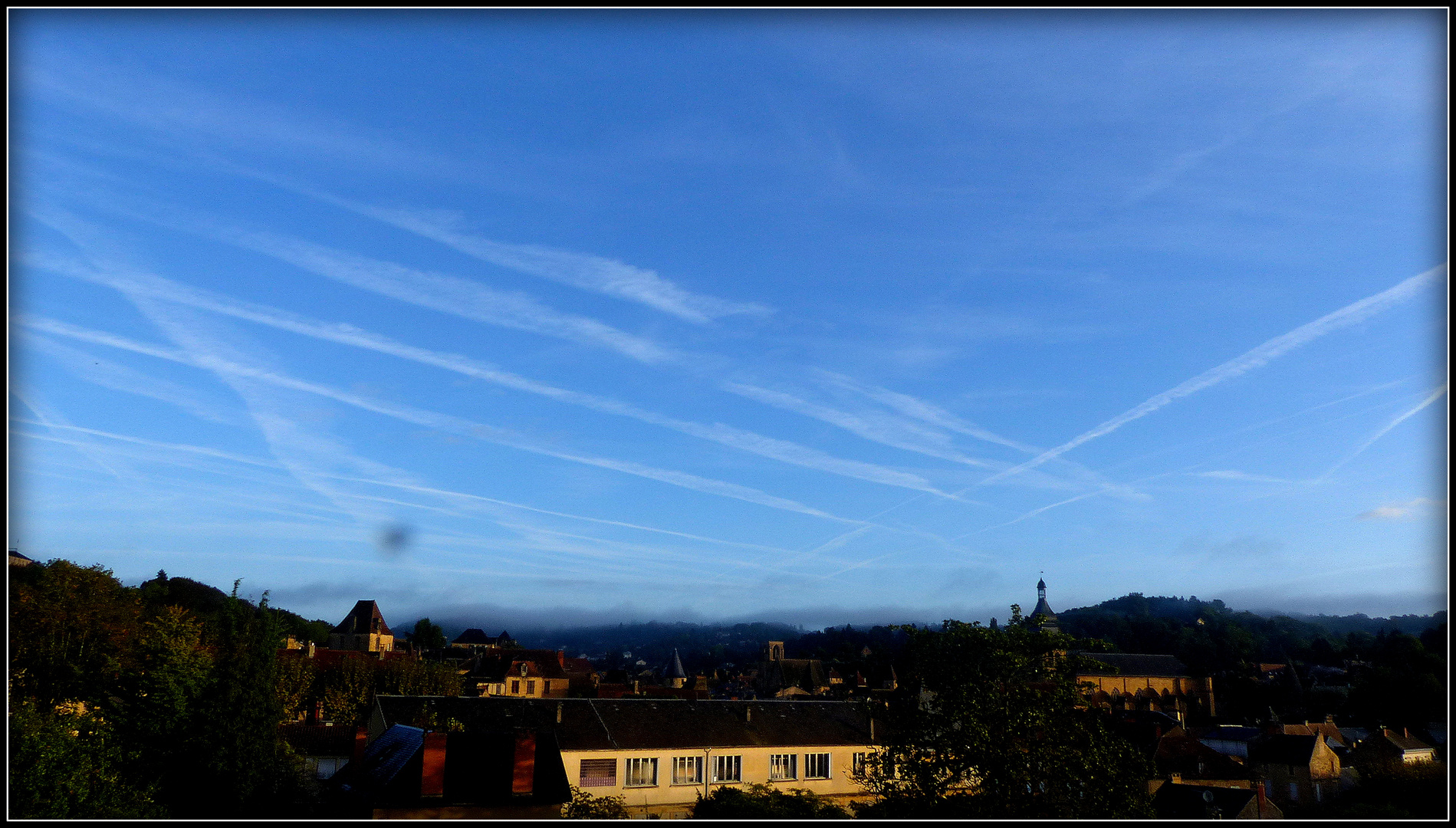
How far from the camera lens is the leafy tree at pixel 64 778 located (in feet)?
75.2

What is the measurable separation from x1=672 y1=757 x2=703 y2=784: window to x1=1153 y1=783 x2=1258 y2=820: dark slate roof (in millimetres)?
20567

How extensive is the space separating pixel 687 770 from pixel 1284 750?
4991cm

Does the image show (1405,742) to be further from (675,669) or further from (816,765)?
(675,669)

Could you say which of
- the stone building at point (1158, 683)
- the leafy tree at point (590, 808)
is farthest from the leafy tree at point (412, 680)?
the stone building at point (1158, 683)

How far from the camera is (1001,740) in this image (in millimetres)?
23719

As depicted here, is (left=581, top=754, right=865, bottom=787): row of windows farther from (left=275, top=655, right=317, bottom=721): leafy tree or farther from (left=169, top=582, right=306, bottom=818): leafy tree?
(left=275, top=655, right=317, bottom=721): leafy tree

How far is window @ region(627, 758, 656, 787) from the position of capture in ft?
131

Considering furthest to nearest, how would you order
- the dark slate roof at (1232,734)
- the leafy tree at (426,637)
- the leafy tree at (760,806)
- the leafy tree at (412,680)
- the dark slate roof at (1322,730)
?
the leafy tree at (426,637), the dark slate roof at (1322,730), the dark slate roof at (1232,734), the leafy tree at (412,680), the leafy tree at (760,806)

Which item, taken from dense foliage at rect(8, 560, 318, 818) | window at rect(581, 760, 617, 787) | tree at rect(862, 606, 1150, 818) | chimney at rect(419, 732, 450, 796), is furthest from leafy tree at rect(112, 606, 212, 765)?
tree at rect(862, 606, 1150, 818)

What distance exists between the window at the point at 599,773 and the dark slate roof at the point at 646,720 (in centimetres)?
64

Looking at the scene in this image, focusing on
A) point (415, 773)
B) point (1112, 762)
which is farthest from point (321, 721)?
point (1112, 762)

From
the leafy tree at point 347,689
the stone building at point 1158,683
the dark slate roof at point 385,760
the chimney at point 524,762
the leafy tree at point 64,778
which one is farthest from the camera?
the stone building at point 1158,683

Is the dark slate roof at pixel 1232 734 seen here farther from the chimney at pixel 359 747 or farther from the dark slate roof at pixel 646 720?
the chimney at pixel 359 747

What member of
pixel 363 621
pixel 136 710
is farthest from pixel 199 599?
pixel 136 710
